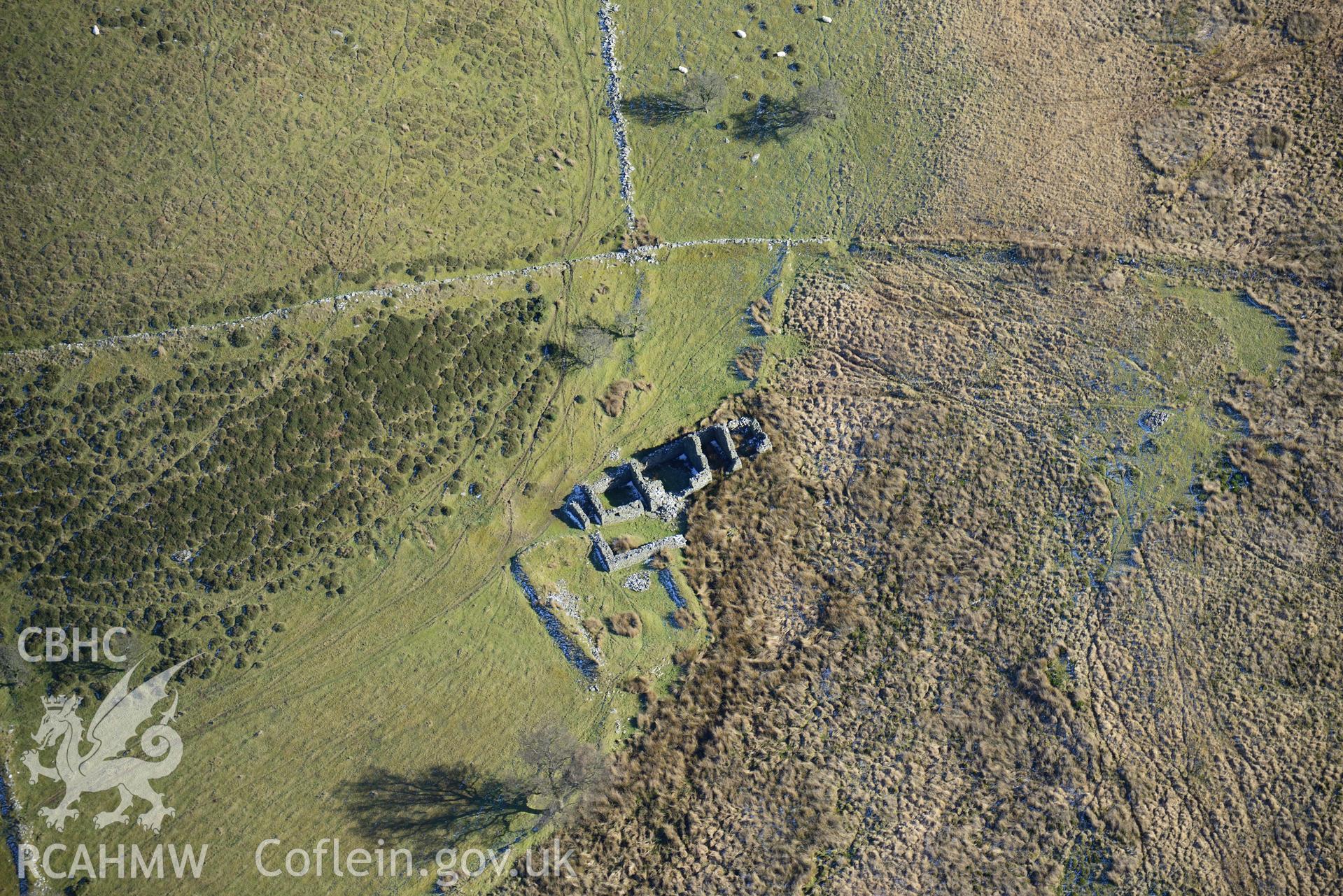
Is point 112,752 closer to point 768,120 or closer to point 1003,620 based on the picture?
point 1003,620

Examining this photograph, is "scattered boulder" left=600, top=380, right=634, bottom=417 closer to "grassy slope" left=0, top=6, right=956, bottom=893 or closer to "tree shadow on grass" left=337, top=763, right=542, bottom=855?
"grassy slope" left=0, top=6, right=956, bottom=893

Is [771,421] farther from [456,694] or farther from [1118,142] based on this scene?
[1118,142]

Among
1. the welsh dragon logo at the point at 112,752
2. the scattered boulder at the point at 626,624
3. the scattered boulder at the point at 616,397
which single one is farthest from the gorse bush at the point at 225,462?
the scattered boulder at the point at 626,624

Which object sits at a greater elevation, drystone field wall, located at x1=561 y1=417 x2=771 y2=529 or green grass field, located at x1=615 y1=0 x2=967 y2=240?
green grass field, located at x1=615 y1=0 x2=967 y2=240

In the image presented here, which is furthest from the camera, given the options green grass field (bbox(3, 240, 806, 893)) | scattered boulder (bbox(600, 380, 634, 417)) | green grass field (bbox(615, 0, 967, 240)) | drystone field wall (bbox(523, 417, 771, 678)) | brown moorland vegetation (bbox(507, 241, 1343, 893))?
green grass field (bbox(615, 0, 967, 240))

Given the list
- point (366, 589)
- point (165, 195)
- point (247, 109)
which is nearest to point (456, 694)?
point (366, 589)

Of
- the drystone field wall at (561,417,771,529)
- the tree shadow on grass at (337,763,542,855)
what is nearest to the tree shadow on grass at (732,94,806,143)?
A: the drystone field wall at (561,417,771,529)

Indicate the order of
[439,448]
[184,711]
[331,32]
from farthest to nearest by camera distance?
[331,32] → [439,448] → [184,711]
